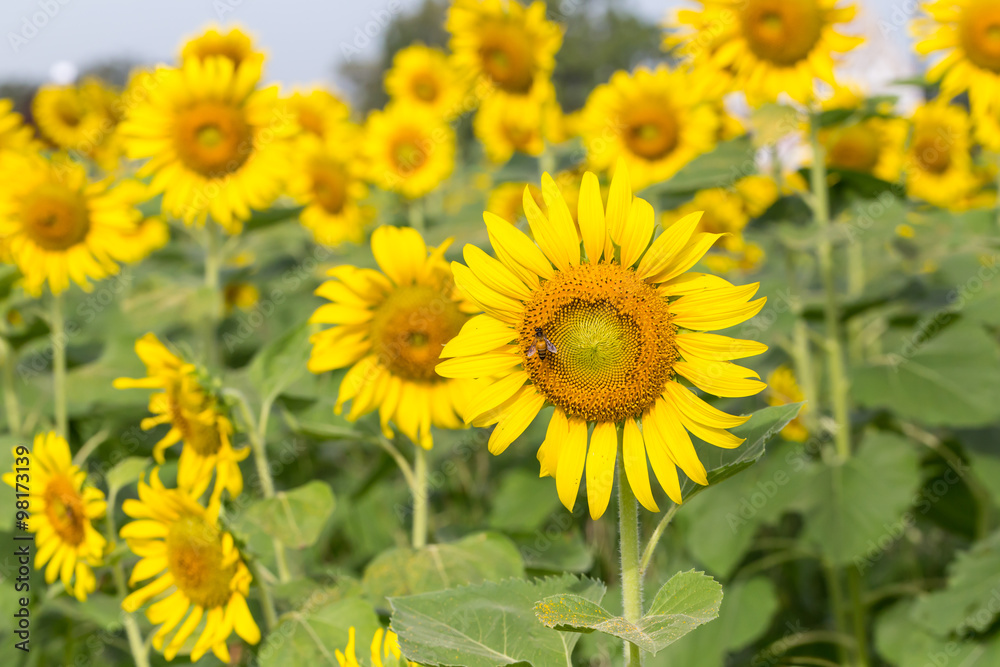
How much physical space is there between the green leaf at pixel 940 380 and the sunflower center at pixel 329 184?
3395 millimetres

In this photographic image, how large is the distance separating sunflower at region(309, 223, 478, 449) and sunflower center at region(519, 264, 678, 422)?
0.68 metres

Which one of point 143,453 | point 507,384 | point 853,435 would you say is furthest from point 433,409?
point 853,435

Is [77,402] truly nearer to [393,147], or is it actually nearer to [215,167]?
[215,167]

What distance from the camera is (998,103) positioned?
337 centimetres

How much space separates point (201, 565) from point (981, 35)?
11.1 feet

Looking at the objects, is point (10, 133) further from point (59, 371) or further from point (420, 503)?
point (420, 503)

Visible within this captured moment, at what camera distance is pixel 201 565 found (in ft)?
6.14

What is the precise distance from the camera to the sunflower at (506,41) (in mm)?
4293

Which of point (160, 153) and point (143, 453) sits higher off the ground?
point (160, 153)

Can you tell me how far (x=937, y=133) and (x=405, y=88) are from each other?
355 centimetres

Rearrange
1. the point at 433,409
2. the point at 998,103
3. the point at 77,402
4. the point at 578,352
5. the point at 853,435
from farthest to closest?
the point at 853,435 → the point at 998,103 → the point at 77,402 → the point at 433,409 → the point at 578,352

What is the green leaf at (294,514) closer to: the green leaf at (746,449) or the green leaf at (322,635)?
the green leaf at (322,635)

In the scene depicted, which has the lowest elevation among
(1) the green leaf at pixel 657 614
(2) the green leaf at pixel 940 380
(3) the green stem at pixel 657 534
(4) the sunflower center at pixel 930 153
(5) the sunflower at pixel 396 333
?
(1) the green leaf at pixel 657 614

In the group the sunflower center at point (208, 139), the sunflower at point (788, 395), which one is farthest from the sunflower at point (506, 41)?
the sunflower at point (788, 395)
